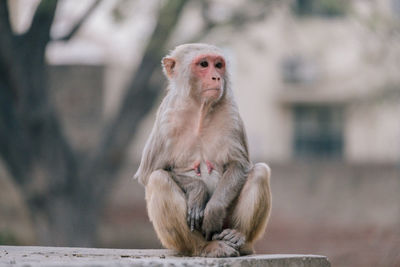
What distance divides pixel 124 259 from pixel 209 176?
0.88 metres

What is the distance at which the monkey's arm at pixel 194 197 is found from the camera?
16.5 ft

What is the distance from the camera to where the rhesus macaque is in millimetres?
5055

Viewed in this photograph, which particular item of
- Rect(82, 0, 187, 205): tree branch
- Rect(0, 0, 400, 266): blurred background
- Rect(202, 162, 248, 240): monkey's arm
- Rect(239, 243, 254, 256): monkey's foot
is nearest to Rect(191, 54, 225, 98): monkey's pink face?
Rect(202, 162, 248, 240): monkey's arm

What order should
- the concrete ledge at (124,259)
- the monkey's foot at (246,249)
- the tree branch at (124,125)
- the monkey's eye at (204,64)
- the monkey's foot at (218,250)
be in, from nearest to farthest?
the concrete ledge at (124,259)
the monkey's foot at (218,250)
the monkey's foot at (246,249)
the monkey's eye at (204,64)
the tree branch at (124,125)

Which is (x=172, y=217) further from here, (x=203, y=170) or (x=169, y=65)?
(x=169, y=65)

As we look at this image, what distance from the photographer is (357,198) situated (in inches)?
583

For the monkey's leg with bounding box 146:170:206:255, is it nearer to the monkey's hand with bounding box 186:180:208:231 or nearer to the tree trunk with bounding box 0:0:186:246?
the monkey's hand with bounding box 186:180:208:231

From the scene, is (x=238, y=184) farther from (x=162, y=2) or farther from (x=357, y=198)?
(x=357, y=198)

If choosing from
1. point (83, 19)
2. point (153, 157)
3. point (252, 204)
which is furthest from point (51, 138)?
point (252, 204)

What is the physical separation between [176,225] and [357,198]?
10240 mm

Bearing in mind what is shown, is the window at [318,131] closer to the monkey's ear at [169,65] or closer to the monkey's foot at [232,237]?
the monkey's ear at [169,65]

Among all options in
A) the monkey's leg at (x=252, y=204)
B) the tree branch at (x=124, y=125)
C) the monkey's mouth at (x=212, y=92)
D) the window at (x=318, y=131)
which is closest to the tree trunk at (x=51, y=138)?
the tree branch at (x=124, y=125)

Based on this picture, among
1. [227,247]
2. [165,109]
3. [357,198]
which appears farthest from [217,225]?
[357,198]

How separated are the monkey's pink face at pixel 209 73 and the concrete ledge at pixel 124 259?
3.66 ft
